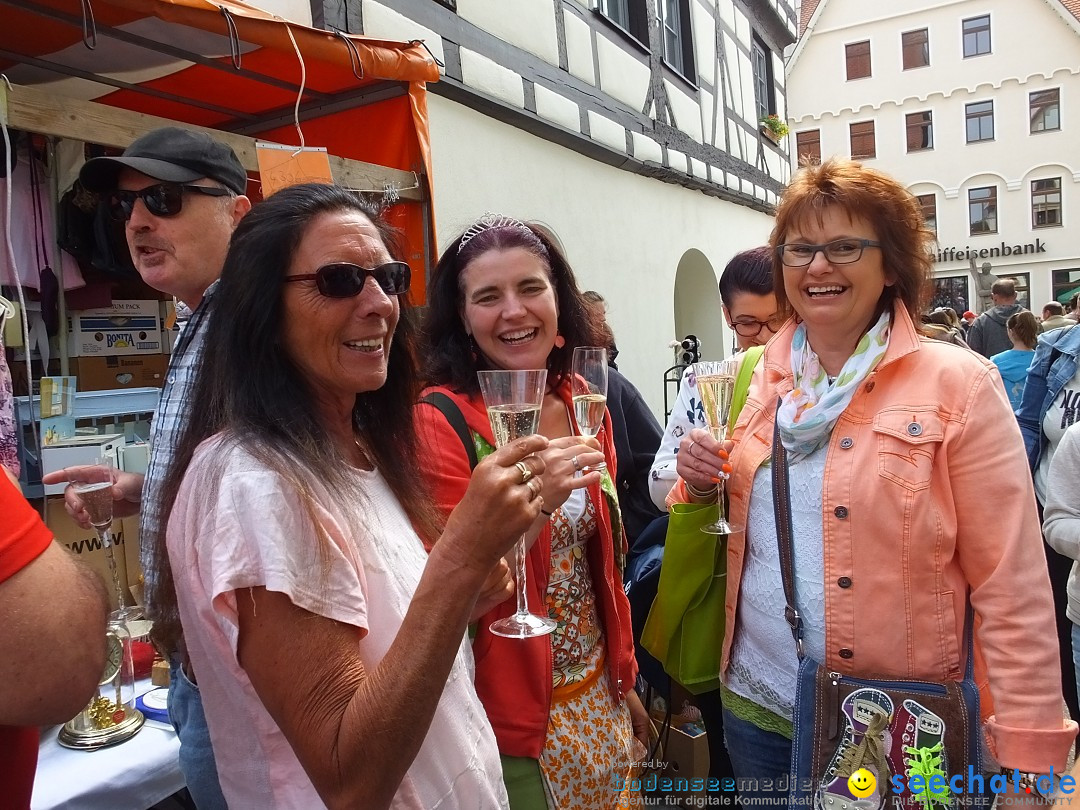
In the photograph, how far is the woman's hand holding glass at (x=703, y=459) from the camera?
5.90ft

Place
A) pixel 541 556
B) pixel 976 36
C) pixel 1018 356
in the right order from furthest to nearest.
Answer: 1. pixel 976 36
2. pixel 1018 356
3. pixel 541 556

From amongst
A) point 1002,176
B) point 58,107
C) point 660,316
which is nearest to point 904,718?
point 58,107

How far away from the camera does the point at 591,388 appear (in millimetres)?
1771

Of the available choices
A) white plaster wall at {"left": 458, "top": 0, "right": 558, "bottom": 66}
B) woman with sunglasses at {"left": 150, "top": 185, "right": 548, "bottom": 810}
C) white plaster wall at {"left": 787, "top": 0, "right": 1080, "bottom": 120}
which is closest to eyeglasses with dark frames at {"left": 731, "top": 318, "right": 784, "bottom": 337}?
woman with sunglasses at {"left": 150, "top": 185, "right": 548, "bottom": 810}

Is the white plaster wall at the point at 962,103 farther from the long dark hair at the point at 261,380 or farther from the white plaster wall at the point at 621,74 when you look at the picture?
the long dark hair at the point at 261,380

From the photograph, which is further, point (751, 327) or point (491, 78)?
point (491, 78)

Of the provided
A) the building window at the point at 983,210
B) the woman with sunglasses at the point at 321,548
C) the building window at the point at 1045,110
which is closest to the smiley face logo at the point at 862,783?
the woman with sunglasses at the point at 321,548

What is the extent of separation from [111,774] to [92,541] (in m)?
1.28

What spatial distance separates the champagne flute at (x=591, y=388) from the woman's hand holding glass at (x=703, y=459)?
0.87 ft

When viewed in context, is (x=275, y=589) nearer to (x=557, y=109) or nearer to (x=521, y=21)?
(x=521, y=21)

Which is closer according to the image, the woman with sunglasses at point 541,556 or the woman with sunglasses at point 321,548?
the woman with sunglasses at point 321,548

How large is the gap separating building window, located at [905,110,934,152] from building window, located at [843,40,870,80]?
234 centimetres

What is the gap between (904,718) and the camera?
5.04 ft

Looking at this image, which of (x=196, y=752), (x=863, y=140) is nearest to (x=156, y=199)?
(x=196, y=752)
